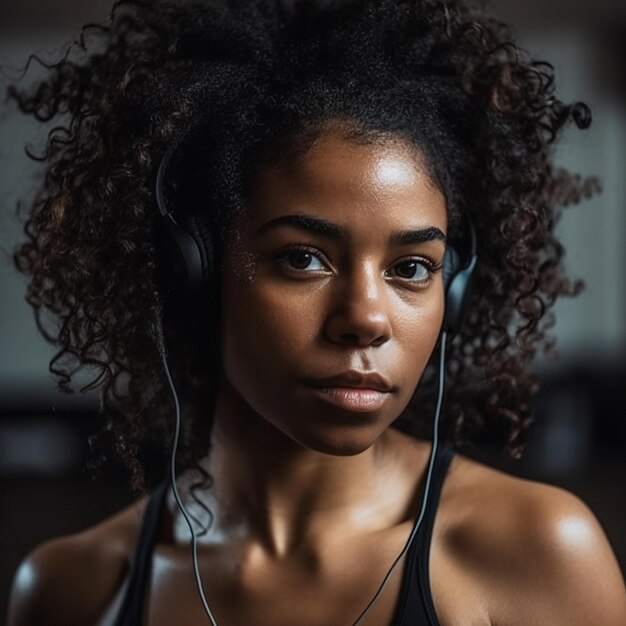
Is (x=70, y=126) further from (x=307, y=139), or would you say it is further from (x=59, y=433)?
(x=59, y=433)

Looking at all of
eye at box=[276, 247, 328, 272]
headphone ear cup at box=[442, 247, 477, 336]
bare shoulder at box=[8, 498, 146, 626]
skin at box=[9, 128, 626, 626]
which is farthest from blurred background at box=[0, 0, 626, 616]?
eye at box=[276, 247, 328, 272]

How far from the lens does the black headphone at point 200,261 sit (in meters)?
1.08

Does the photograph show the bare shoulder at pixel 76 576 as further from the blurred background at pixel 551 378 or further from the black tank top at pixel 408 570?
the blurred background at pixel 551 378

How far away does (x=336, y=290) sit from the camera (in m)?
1.02

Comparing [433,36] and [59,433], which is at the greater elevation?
[433,36]

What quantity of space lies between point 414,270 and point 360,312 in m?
0.09

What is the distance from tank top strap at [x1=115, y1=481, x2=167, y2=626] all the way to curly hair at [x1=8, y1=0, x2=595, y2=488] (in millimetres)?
66

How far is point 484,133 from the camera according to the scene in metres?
1.18

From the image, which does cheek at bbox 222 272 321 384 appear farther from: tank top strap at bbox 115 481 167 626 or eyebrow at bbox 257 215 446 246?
tank top strap at bbox 115 481 167 626

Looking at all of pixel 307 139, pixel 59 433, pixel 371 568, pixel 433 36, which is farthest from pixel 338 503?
pixel 59 433

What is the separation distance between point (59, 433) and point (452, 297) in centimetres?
193

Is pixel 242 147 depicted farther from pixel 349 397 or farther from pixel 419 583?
pixel 419 583

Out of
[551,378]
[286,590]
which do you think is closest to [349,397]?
[286,590]

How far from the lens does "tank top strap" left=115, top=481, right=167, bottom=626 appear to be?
3.92 feet
